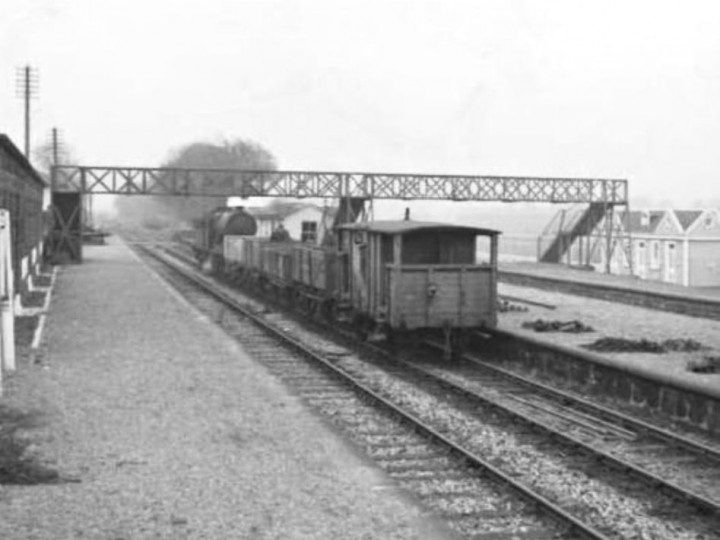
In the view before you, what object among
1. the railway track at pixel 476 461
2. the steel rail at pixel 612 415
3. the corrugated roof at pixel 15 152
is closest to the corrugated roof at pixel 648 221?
the corrugated roof at pixel 15 152

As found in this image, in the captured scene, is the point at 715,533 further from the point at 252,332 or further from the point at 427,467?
the point at 252,332

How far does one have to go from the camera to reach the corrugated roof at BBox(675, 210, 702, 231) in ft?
190

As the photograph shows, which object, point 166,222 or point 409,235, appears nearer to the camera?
point 409,235

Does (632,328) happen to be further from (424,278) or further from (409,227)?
(409,227)

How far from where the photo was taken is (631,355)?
15523mm

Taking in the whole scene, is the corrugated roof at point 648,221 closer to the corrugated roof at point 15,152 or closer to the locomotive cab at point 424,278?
the corrugated roof at point 15,152

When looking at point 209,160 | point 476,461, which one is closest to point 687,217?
point 476,461

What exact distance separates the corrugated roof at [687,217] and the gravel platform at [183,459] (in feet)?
152

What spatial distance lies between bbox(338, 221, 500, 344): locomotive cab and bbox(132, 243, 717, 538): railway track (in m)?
1.32

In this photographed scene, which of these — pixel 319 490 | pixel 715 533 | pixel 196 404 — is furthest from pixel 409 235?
pixel 715 533

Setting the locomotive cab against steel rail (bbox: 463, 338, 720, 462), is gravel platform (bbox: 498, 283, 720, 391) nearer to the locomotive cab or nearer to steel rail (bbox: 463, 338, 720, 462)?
steel rail (bbox: 463, 338, 720, 462)

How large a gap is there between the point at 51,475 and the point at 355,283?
33.2 feet

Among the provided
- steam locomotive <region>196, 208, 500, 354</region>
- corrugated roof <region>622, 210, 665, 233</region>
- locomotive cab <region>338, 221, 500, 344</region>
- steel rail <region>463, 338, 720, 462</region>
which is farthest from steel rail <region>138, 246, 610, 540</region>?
corrugated roof <region>622, 210, 665, 233</region>

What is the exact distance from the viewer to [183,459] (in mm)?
9219
